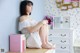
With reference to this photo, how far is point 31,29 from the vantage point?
2.05 m

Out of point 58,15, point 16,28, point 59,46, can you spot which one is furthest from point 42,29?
point 58,15

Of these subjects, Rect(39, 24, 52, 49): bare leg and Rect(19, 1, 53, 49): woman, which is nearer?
Rect(19, 1, 53, 49): woman

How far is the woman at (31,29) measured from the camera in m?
2.06

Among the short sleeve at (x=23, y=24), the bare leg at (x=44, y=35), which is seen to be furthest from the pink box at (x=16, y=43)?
the bare leg at (x=44, y=35)

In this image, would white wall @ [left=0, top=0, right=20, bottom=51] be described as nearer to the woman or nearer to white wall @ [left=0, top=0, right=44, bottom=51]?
white wall @ [left=0, top=0, right=44, bottom=51]

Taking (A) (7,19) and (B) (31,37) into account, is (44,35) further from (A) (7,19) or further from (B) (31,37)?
(A) (7,19)

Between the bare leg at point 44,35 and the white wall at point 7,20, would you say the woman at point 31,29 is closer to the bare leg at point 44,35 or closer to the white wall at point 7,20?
the bare leg at point 44,35

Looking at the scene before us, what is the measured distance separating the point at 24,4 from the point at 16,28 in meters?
0.34

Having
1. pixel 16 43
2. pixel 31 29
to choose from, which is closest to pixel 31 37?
pixel 31 29

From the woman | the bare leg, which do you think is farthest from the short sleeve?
the bare leg

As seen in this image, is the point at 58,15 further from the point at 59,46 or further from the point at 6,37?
the point at 6,37

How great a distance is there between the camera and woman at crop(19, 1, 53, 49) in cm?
206

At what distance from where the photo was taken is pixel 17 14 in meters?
2.08

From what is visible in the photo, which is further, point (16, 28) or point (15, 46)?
point (16, 28)
